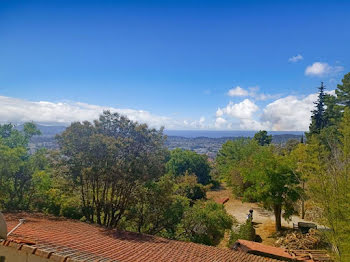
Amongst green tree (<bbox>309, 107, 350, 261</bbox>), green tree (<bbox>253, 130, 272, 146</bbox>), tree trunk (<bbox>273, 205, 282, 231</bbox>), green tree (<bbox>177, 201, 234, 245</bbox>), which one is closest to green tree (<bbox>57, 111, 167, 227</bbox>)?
green tree (<bbox>177, 201, 234, 245</bbox>)

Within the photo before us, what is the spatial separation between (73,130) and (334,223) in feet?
40.7

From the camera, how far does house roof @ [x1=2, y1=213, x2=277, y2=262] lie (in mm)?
7877

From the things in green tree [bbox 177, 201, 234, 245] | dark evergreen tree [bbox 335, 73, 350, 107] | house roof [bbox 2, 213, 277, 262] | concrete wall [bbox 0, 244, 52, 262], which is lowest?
green tree [bbox 177, 201, 234, 245]

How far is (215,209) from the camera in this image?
16547 millimetres

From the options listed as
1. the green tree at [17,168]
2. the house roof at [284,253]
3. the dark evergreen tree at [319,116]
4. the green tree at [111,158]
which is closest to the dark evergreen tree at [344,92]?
the dark evergreen tree at [319,116]

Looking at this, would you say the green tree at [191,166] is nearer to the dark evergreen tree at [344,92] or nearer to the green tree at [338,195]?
the dark evergreen tree at [344,92]

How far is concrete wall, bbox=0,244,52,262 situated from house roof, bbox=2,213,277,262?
0.17 m

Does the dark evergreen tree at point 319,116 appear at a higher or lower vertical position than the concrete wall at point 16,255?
higher

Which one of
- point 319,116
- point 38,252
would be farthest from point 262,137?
point 38,252

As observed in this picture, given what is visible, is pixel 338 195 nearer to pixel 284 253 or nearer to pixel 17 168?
pixel 284 253

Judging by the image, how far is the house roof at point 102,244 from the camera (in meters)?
7.88

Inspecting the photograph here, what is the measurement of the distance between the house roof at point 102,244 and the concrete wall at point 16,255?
Result: 17 centimetres

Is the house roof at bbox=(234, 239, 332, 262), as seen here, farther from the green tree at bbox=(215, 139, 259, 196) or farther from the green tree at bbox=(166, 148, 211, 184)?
the green tree at bbox=(166, 148, 211, 184)

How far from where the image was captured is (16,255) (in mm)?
6918
